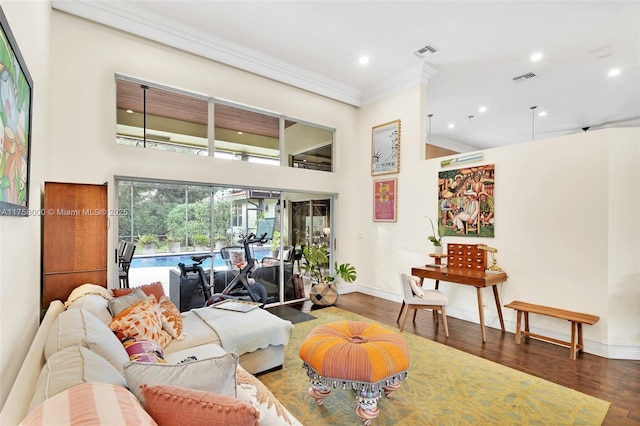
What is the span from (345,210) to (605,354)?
13.4ft

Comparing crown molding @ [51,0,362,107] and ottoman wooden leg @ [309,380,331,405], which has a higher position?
crown molding @ [51,0,362,107]

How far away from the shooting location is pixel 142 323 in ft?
7.20

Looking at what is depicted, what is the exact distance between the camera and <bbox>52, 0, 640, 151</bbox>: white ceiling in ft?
11.7

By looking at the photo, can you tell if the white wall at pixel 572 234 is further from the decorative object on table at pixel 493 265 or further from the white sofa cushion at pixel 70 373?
the white sofa cushion at pixel 70 373

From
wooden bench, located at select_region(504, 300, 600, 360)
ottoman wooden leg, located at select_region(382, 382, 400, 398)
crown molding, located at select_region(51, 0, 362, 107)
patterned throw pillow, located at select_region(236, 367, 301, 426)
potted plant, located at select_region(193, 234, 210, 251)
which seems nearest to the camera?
patterned throw pillow, located at select_region(236, 367, 301, 426)

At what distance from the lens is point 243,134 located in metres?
4.85

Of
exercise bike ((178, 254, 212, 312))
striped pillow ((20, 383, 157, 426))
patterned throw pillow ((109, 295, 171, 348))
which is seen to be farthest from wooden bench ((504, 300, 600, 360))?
exercise bike ((178, 254, 212, 312))

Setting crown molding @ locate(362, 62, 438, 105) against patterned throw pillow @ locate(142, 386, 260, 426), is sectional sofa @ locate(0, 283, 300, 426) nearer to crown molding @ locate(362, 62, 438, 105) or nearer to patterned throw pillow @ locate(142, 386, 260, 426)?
patterned throw pillow @ locate(142, 386, 260, 426)

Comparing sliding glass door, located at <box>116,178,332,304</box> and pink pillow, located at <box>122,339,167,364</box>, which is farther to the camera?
sliding glass door, located at <box>116,178,332,304</box>

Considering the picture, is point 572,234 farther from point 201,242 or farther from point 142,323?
point 201,242

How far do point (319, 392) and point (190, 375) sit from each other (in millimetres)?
1397

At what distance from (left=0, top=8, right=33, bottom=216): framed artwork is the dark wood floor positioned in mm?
3979

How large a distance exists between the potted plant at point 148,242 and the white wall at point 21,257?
1365mm

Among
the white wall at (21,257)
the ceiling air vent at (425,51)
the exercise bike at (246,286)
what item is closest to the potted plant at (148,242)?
the exercise bike at (246,286)
